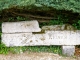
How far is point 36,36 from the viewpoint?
17.4ft

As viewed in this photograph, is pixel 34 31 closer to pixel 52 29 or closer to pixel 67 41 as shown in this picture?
pixel 52 29

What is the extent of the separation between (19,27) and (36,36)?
0.47 meters

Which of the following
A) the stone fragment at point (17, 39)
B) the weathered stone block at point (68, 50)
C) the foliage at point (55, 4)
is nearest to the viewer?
the foliage at point (55, 4)

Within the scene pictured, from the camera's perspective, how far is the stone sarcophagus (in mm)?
5234

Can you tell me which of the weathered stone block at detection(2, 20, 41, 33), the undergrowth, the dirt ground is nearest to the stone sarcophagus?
the weathered stone block at detection(2, 20, 41, 33)

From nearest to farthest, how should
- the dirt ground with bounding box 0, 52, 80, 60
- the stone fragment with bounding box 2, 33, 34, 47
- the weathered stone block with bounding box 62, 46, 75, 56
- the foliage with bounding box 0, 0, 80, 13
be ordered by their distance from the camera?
the foliage with bounding box 0, 0, 80, 13
the dirt ground with bounding box 0, 52, 80, 60
the stone fragment with bounding box 2, 33, 34, 47
the weathered stone block with bounding box 62, 46, 75, 56

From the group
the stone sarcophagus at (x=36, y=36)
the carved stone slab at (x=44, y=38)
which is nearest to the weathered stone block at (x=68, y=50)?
the stone sarcophagus at (x=36, y=36)

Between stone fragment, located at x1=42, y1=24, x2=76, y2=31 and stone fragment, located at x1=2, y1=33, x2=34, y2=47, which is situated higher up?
stone fragment, located at x1=42, y1=24, x2=76, y2=31

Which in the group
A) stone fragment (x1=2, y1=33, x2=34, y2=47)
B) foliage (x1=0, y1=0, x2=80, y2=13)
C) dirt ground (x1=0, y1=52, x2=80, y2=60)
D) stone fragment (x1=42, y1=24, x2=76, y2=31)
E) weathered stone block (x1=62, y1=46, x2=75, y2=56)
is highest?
foliage (x1=0, y1=0, x2=80, y2=13)

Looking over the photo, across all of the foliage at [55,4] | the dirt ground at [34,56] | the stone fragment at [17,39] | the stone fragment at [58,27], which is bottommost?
the dirt ground at [34,56]

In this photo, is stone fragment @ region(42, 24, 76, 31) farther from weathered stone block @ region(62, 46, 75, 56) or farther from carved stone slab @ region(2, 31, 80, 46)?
weathered stone block @ region(62, 46, 75, 56)

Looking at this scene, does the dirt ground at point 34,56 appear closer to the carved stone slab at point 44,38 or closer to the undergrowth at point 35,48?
the undergrowth at point 35,48

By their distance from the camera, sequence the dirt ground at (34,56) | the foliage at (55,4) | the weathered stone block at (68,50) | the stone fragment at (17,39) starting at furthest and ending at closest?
the weathered stone block at (68,50) < the stone fragment at (17,39) < the dirt ground at (34,56) < the foliage at (55,4)

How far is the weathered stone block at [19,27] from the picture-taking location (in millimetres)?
5219
